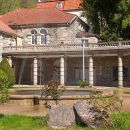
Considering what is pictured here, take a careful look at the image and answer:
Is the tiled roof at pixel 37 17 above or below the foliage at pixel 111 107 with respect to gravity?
above

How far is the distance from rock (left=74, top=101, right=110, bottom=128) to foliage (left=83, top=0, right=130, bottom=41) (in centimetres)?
3154

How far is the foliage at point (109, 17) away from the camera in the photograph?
45.1 metres

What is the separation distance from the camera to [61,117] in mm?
13625

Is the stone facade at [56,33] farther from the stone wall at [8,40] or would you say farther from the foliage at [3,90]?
the foliage at [3,90]

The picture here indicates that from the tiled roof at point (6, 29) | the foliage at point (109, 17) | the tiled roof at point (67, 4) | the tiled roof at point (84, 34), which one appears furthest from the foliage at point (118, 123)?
the tiled roof at point (67, 4)

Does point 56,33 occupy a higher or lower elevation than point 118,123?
higher

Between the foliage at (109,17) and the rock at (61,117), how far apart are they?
103 ft

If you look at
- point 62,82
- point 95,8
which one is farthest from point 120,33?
point 62,82

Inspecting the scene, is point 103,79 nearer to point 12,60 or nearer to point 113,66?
point 113,66

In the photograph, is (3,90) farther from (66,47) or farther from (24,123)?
(66,47)

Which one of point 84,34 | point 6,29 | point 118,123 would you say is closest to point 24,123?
point 118,123

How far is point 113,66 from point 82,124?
120ft

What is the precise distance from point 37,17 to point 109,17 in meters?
9.93

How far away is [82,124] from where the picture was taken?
13617mm
